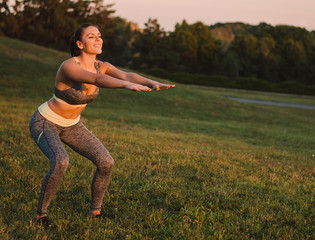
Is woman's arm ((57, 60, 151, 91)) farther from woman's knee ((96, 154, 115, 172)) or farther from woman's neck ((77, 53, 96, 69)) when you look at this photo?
woman's knee ((96, 154, 115, 172))

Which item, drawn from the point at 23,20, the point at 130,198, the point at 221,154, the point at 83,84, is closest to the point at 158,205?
the point at 130,198

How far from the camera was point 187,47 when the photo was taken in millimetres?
69750

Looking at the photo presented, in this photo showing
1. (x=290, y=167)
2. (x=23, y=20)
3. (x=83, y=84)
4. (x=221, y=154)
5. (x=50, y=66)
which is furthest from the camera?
(x=23, y=20)

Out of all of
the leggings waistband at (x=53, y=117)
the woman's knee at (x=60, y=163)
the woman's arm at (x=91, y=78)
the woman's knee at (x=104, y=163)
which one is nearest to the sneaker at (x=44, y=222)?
the woman's knee at (x=60, y=163)

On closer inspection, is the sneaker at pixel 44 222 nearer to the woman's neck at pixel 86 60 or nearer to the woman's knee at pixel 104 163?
the woman's knee at pixel 104 163

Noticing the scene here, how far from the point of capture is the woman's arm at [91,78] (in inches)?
123

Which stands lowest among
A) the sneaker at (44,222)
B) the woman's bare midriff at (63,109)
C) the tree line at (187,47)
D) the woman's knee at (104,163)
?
the sneaker at (44,222)

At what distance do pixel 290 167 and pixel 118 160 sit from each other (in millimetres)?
4163

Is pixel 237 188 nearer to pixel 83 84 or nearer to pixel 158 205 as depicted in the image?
pixel 158 205

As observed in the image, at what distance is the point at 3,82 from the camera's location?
20.2m

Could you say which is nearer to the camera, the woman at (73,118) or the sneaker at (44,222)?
the woman at (73,118)

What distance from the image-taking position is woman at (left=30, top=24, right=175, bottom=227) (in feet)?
11.7

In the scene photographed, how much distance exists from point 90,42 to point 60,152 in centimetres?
137

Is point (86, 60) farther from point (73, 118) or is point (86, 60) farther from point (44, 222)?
point (44, 222)
